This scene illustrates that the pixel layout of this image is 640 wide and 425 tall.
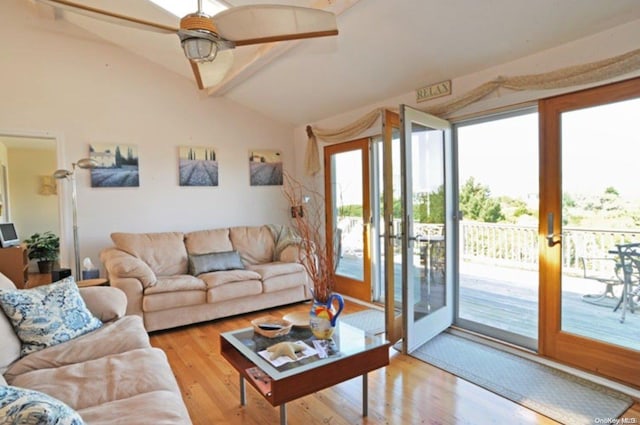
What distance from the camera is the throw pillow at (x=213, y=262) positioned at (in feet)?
12.9

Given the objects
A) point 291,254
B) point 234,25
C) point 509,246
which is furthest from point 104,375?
point 509,246

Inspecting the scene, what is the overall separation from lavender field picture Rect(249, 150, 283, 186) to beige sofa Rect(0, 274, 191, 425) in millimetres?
3063

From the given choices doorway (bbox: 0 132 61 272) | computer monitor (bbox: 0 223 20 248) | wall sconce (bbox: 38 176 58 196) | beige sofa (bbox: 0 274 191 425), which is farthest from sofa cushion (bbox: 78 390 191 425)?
wall sconce (bbox: 38 176 58 196)

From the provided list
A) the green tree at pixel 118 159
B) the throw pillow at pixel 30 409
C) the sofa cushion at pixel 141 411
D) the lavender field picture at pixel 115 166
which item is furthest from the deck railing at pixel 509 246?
the green tree at pixel 118 159

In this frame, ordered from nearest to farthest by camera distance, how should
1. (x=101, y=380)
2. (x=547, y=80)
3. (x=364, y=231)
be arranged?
(x=101, y=380), (x=547, y=80), (x=364, y=231)

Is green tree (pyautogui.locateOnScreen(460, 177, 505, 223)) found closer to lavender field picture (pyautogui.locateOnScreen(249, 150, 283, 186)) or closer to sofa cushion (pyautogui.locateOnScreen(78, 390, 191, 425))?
lavender field picture (pyautogui.locateOnScreen(249, 150, 283, 186))

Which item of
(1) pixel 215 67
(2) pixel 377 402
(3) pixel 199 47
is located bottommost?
(2) pixel 377 402

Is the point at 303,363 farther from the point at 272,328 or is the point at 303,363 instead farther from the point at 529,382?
the point at 529,382

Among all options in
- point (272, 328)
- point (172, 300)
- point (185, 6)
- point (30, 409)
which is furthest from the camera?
point (172, 300)

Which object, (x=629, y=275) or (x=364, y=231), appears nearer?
(x=629, y=275)

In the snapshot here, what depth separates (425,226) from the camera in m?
3.22

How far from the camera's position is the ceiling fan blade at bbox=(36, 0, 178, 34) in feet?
5.58

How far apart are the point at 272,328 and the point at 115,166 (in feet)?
10.2

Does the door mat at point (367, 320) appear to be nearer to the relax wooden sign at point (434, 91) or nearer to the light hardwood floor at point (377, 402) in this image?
the light hardwood floor at point (377, 402)
